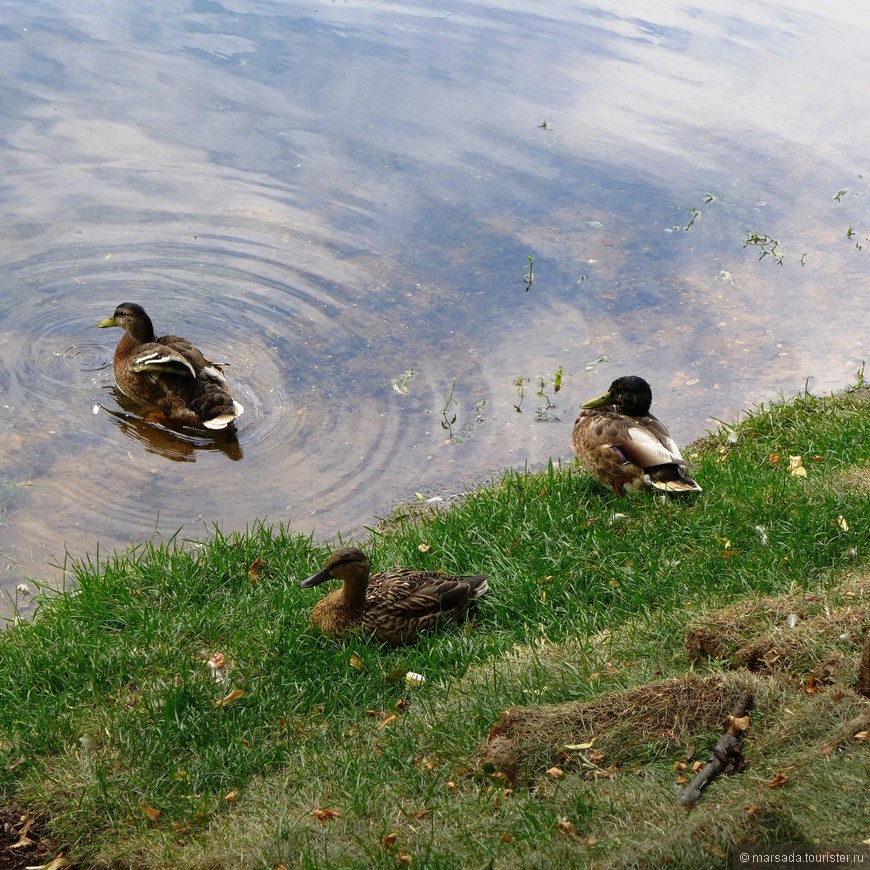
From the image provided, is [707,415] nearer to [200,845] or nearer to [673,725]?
[673,725]

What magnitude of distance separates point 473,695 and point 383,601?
963 mm

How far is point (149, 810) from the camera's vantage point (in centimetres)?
441

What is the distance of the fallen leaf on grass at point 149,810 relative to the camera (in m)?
4.39

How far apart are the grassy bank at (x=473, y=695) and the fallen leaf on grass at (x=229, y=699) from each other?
0.04 ft

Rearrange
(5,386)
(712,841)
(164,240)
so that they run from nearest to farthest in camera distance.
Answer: (712,841)
(5,386)
(164,240)

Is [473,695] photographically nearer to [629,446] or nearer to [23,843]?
Answer: [23,843]

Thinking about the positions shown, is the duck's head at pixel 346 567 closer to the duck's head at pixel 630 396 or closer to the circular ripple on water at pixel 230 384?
the circular ripple on water at pixel 230 384

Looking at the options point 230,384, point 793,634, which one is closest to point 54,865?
point 793,634

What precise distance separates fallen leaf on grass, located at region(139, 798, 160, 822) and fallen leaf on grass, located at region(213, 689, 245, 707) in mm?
637

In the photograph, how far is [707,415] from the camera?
29.7 ft

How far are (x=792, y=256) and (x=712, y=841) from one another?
8831mm

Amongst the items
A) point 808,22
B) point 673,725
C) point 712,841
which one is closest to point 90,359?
point 673,725

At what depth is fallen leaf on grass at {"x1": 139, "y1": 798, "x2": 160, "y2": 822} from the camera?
4.39 m

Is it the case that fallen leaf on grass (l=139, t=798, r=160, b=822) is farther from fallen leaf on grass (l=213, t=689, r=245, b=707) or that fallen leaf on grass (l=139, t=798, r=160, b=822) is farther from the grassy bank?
fallen leaf on grass (l=213, t=689, r=245, b=707)
